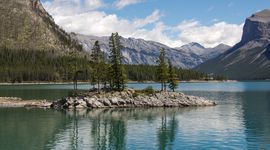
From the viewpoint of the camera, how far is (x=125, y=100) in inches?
5517

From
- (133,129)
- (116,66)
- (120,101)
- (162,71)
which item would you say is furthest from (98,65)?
(133,129)

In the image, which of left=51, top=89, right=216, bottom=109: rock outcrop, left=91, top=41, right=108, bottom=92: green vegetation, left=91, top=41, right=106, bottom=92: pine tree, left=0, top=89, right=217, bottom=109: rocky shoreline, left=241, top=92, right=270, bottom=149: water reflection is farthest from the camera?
left=91, top=41, right=106, bottom=92: pine tree

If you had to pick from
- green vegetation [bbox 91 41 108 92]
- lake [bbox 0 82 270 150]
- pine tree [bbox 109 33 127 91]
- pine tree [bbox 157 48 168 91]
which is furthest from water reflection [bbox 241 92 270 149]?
green vegetation [bbox 91 41 108 92]

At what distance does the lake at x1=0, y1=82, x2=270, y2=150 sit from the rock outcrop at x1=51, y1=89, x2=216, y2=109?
895 cm

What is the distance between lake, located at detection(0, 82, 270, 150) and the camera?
231 feet

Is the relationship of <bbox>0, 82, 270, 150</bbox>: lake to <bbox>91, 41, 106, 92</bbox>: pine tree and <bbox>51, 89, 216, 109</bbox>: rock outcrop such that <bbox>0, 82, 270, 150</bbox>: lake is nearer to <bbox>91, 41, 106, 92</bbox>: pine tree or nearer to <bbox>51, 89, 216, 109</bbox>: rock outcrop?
<bbox>51, 89, 216, 109</bbox>: rock outcrop

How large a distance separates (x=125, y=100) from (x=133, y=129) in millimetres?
51547

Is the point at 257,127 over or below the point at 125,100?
below

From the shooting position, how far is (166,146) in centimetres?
6856

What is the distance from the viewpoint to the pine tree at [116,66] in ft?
492

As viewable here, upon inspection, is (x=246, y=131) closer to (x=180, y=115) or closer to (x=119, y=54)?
(x=180, y=115)

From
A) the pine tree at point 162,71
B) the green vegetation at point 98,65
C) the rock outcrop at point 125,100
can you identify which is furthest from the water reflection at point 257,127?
the green vegetation at point 98,65

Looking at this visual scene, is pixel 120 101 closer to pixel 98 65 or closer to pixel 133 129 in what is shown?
pixel 98 65

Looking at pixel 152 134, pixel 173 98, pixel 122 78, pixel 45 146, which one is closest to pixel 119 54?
pixel 122 78
